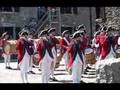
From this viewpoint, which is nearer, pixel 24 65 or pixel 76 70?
pixel 76 70

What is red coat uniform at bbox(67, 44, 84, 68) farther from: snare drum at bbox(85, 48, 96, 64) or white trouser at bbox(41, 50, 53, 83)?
snare drum at bbox(85, 48, 96, 64)

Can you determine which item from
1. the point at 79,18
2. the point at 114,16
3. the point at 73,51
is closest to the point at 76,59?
the point at 73,51

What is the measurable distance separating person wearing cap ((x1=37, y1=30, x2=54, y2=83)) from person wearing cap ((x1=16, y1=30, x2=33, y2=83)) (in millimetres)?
784

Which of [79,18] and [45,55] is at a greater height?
[79,18]

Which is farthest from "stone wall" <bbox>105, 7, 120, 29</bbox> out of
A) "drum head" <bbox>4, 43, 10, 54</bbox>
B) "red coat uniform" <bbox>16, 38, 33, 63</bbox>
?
"red coat uniform" <bbox>16, 38, 33, 63</bbox>

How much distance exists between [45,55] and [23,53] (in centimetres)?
105

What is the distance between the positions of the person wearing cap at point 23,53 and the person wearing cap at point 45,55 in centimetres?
78

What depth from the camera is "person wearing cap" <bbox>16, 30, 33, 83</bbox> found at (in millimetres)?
Result: 13734

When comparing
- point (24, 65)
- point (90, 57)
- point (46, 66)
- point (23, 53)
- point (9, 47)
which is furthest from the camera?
point (9, 47)

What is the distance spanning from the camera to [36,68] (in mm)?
19109

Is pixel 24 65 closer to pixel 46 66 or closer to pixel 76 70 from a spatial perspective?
pixel 46 66

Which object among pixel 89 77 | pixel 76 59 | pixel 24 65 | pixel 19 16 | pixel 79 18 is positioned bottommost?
pixel 89 77

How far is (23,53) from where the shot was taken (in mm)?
13922
